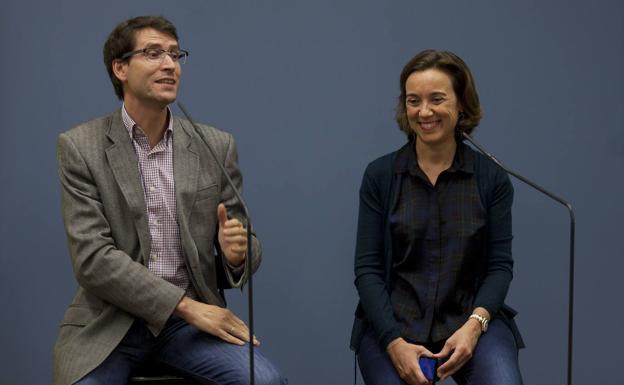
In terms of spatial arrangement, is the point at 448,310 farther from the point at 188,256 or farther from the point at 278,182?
the point at 278,182

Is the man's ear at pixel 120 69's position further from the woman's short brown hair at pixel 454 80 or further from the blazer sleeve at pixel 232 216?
the woman's short brown hair at pixel 454 80

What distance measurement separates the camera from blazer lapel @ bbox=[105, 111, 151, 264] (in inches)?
85.8

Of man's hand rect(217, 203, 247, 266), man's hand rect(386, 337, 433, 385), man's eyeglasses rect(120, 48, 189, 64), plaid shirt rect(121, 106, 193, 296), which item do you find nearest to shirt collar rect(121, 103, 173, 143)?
plaid shirt rect(121, 106, 193, 296)

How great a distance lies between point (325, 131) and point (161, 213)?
0.88 meters

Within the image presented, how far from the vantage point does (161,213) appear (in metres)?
2.23

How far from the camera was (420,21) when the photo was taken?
2.98m

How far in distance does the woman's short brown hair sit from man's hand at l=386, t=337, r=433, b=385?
563 millimetres

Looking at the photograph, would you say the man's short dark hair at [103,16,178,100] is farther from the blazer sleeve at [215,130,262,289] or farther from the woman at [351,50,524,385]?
the woman at [351,50,524,385]

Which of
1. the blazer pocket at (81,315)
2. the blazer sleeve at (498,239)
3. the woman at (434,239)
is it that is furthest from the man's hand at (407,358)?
the blazer pocket at (81,315)

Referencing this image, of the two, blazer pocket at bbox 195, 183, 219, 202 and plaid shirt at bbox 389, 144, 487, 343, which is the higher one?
blazer pocket at bbox 195, 183, 219, 202

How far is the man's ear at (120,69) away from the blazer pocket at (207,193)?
34 cm

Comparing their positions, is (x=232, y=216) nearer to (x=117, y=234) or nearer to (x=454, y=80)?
(x=117, y=234)

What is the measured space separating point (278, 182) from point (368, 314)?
83cm

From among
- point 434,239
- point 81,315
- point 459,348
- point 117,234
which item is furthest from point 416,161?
point 81,315
